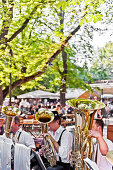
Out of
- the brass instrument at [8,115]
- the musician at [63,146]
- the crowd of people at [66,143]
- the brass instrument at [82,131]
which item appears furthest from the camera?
the brass instrument at [8,115]

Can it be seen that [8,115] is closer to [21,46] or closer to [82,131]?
[82,131]

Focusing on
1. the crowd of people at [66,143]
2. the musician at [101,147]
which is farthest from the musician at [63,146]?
the musician at [101,147]

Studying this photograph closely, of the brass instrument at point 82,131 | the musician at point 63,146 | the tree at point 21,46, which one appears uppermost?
the tree at point 21,46

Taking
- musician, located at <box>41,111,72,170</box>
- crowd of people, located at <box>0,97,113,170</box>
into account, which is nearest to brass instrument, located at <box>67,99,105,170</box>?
crowd of people, located at <box>0,97,113,170</box>

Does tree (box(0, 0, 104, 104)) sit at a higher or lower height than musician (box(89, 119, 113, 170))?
higher

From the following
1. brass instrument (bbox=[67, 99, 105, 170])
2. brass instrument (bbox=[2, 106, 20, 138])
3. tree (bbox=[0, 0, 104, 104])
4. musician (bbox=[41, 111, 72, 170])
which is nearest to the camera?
brass instrument (bbox=[67, 99, 105, 170])

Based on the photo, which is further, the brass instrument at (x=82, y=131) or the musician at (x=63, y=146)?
the musician at (x=63, y=146)

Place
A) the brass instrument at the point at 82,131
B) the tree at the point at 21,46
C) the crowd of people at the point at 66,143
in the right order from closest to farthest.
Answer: the brass instrument at the point at 82,131, the crowd of people at the point at 66,143, the tree at the point at 21,46

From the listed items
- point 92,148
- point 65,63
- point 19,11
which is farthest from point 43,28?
point 92,148

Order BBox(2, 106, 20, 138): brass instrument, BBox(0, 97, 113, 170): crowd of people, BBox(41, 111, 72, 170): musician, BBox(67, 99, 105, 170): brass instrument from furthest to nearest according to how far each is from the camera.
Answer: BBox(2, 106, 20, 138): brass instrument < BBox(41, 111, 72, 170): musician < BBox(0, 97, 113, 170): crowd of people < BBox(67, 99, 105, 170): brass instrument

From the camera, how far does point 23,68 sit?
1126 cm

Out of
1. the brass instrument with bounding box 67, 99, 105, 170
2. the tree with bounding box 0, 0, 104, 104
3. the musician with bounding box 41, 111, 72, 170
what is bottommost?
the musician with bounding box 41, 111, 72, 170

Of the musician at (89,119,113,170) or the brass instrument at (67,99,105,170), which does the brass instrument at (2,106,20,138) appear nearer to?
the musician at (89,119,113,170)

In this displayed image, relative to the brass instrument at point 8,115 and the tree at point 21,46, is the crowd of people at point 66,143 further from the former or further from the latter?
the tree at point 21,46
